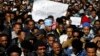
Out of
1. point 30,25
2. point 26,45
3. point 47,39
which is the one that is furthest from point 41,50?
point 30,25

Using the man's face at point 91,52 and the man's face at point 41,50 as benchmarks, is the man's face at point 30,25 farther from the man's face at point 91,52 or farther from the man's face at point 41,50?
the man's face at point 91,52

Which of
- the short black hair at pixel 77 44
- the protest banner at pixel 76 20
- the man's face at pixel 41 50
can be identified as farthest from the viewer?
the protest banner at pixel 76 20

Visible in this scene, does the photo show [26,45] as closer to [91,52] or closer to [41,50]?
[41,50]

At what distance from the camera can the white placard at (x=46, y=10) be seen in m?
16.7

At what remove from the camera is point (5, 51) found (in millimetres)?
10359

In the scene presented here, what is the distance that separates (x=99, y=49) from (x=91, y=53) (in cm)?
134

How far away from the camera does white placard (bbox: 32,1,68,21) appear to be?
656 inches

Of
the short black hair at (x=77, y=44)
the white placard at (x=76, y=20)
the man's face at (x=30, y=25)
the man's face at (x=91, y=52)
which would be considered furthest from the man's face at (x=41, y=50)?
the white placard at (x=76, y=20)

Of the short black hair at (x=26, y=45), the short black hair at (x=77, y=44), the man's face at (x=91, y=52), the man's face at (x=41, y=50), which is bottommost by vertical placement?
the short black hair at (x=77, y=44)

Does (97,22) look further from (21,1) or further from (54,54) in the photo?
(21,1)

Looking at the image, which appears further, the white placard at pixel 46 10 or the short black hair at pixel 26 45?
the white placard at pixel 46 10

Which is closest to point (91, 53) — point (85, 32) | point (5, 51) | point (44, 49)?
point (44, 49)

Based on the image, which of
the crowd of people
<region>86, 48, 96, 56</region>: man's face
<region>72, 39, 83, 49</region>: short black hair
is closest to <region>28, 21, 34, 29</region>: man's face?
the crowd of people

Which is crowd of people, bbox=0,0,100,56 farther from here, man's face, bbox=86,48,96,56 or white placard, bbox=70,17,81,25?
→ white placard, bbox=70,17,81,25
